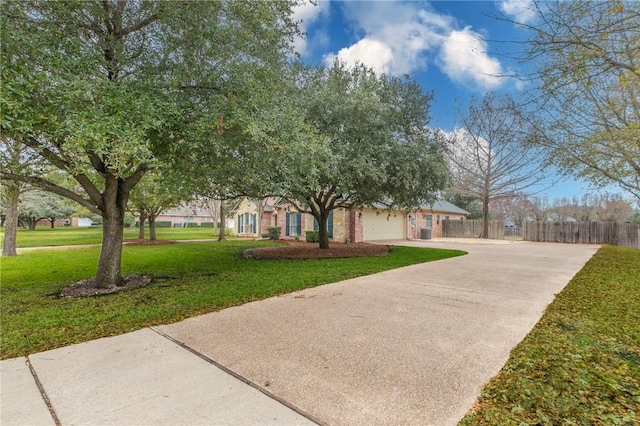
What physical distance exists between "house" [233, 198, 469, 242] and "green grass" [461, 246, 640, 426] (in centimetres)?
1184

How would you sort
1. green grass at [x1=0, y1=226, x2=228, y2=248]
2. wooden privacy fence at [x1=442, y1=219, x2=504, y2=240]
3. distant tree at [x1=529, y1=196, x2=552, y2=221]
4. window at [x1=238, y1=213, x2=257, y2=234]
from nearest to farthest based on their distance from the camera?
green grass at [x1=0, y1=226, x2=228, y2=248]
window at [x1=238, y1=213, x2=257, y2=234]
wooden privacy fence at [x1=442, y1=219, x2=504, y2=240]
distant tree at [x1=529, y1=196, x2=552, y2=221]

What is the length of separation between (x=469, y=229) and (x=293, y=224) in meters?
14.7

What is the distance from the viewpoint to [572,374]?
285cm

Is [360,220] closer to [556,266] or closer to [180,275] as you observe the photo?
[556,266]

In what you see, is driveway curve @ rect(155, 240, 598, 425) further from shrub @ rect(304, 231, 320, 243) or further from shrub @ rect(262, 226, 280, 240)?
shrub @ rect(262, 226, 280, 240)

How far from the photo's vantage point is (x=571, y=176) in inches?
340

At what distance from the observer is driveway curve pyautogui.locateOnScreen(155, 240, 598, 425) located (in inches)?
96.9

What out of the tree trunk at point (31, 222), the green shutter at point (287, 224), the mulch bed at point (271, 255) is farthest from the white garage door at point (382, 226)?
the tree trunk at point (31, 222)

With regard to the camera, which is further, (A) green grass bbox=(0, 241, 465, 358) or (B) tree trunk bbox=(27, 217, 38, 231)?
(B) tree trunk bbox=(27, 217, 38, 231)

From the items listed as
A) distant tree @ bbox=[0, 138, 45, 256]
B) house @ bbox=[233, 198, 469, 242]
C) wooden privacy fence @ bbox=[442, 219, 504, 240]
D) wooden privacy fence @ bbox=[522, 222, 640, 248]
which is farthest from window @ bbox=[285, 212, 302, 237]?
wooden privacy fence @ bbox=[522, 222, 640, 248]

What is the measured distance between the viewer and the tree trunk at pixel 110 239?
6410mm

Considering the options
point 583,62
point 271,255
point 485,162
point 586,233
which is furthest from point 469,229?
point 583,62

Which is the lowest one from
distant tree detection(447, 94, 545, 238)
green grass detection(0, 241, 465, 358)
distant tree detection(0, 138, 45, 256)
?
green grass detection(0, 241, 465, 358)

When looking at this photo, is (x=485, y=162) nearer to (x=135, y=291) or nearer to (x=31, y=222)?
(x=135, y=291)
